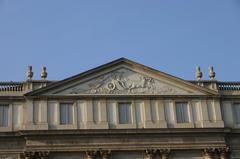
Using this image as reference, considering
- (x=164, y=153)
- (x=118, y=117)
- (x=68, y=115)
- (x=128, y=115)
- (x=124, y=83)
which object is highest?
(x=124, y=83)

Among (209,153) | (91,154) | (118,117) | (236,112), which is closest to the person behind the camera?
(91,154)

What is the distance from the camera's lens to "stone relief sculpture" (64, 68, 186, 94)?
38.3m

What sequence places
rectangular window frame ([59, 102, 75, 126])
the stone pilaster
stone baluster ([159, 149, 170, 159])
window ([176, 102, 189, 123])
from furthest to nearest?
window ([176, 102, 189, 123])
rectangular window frame ([59, 102, 75, 126])
stone baluster ([159, 149, 170, 159])
the stone pilaster

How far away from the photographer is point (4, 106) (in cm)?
3744

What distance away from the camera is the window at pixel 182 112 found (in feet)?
127

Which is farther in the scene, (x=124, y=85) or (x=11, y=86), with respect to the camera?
(x=124, y=85)

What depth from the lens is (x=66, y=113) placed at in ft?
123

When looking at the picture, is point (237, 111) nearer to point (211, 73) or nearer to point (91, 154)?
point (211, 73)

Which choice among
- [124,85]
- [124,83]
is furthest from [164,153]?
[124,83]

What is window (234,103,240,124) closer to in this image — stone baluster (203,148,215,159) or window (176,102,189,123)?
stone baluster (203,148,215,159)

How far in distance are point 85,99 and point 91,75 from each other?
1.94 meters

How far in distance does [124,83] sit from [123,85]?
0.19m

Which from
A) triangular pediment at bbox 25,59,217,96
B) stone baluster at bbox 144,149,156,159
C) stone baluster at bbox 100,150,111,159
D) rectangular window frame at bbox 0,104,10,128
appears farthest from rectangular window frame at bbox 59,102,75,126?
stone baluster at bbox 144,149,156,159

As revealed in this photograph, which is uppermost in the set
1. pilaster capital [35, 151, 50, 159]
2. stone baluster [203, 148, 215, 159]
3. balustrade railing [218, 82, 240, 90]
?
balustrade railing [218, 82, 240, 90]
